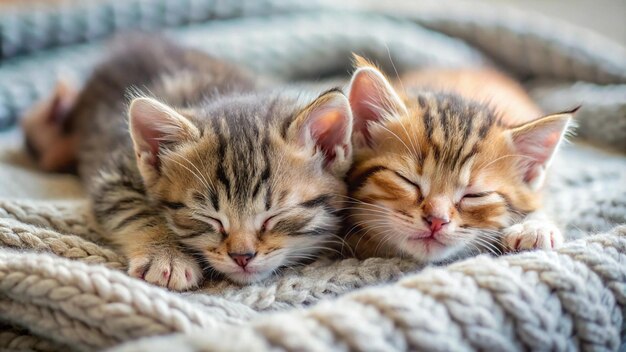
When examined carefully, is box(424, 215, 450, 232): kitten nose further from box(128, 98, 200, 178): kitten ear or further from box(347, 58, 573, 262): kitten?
box(128, 98, 200, 178): kitten ear

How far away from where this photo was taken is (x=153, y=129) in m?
1.20

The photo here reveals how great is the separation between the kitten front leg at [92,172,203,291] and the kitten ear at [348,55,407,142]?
1.58ft

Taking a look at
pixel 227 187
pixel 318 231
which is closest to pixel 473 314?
pixel 318 231

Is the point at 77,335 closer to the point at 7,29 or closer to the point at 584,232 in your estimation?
the point at 584,232

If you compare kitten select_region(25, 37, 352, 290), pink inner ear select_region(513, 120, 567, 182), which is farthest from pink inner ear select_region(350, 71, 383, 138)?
pink inner ear select_region(513, 120, 567, 182)

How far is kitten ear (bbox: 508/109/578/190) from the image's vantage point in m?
1.17

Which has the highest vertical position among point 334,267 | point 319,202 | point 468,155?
point 468,155

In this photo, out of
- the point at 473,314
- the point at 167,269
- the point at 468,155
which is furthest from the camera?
the point at 468,155

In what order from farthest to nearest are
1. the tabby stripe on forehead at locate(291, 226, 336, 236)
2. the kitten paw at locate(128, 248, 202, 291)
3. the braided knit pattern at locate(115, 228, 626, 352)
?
the tabby stripe on forehead at locate(291, 226, 336, 236), the kitten paw at locate(128, 248, 202, 291), the braided knit pattern at locate(115, 228, 626, 352)

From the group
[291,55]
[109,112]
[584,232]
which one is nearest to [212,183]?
[109,112]

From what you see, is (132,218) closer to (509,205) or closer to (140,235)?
(140,235)

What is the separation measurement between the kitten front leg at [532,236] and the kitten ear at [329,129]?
366 mm

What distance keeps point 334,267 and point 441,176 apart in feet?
0.94

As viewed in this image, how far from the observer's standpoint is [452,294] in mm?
861
